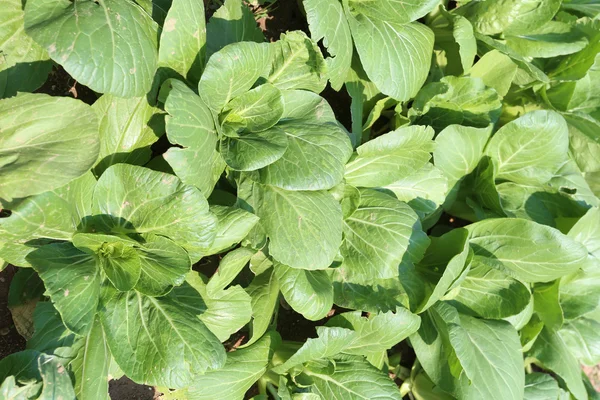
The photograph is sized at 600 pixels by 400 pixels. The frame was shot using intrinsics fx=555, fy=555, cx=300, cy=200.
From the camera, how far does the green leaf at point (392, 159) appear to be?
2.19 m

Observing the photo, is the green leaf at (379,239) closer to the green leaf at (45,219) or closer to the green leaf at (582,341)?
the green leaf at (45,219)

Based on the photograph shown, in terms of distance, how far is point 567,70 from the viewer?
292 cm

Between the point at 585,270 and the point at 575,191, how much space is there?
42 cm

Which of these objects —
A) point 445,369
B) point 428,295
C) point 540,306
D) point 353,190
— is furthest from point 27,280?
point 540,306

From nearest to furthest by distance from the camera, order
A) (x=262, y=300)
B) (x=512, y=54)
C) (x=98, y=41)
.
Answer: (x=98, y=41) → (x=262, y=300) → (x=512, y=54)

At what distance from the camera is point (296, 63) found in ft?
6.59

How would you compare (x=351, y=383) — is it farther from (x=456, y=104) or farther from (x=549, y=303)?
(x=456, y=104)

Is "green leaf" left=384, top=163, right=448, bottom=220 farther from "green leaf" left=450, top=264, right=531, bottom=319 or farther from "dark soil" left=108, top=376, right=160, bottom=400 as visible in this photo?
"dark soil" left=108, top=376, right=160, bottom=400

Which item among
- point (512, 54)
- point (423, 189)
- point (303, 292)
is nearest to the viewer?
point (303, 292)

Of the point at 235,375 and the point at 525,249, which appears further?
the point at 525,249

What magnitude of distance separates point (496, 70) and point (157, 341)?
2098mm

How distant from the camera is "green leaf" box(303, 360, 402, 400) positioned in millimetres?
2219

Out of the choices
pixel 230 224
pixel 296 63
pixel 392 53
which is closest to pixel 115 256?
pixel 230 224

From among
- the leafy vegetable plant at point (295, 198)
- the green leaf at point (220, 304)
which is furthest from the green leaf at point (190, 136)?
the green leaf at point (220, 304)
